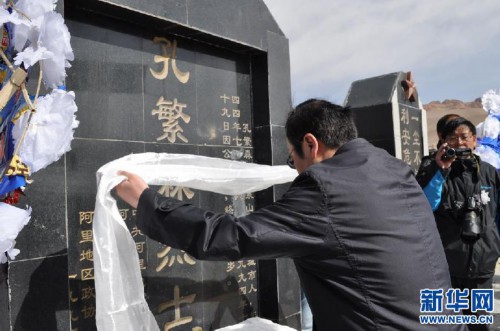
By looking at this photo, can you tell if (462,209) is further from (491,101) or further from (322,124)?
(491,101)

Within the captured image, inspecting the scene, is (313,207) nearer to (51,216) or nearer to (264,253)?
(264,253)

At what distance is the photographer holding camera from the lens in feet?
9.78

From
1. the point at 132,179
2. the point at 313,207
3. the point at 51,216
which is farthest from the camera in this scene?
the point at 51,216

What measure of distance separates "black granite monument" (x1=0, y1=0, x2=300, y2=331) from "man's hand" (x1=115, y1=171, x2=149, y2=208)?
0.67 m

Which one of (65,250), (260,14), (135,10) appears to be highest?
(260,14)

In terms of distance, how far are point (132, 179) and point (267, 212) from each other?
697 millimetres

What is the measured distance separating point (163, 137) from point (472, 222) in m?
2.26

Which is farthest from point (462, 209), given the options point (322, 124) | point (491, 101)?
point (491, 101)

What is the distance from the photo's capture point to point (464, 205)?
119 inches

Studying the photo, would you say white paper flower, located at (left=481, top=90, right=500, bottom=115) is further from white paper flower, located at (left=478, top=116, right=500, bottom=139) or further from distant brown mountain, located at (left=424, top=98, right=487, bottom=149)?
distant brown mountain, located at (left=424, top=98, right=487, bottom=149)

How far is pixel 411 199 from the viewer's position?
65.0 inches

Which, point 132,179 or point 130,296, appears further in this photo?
point 130,296

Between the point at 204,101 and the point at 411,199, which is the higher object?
the point at 204,101

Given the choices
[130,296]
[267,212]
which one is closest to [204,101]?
[130,296]
